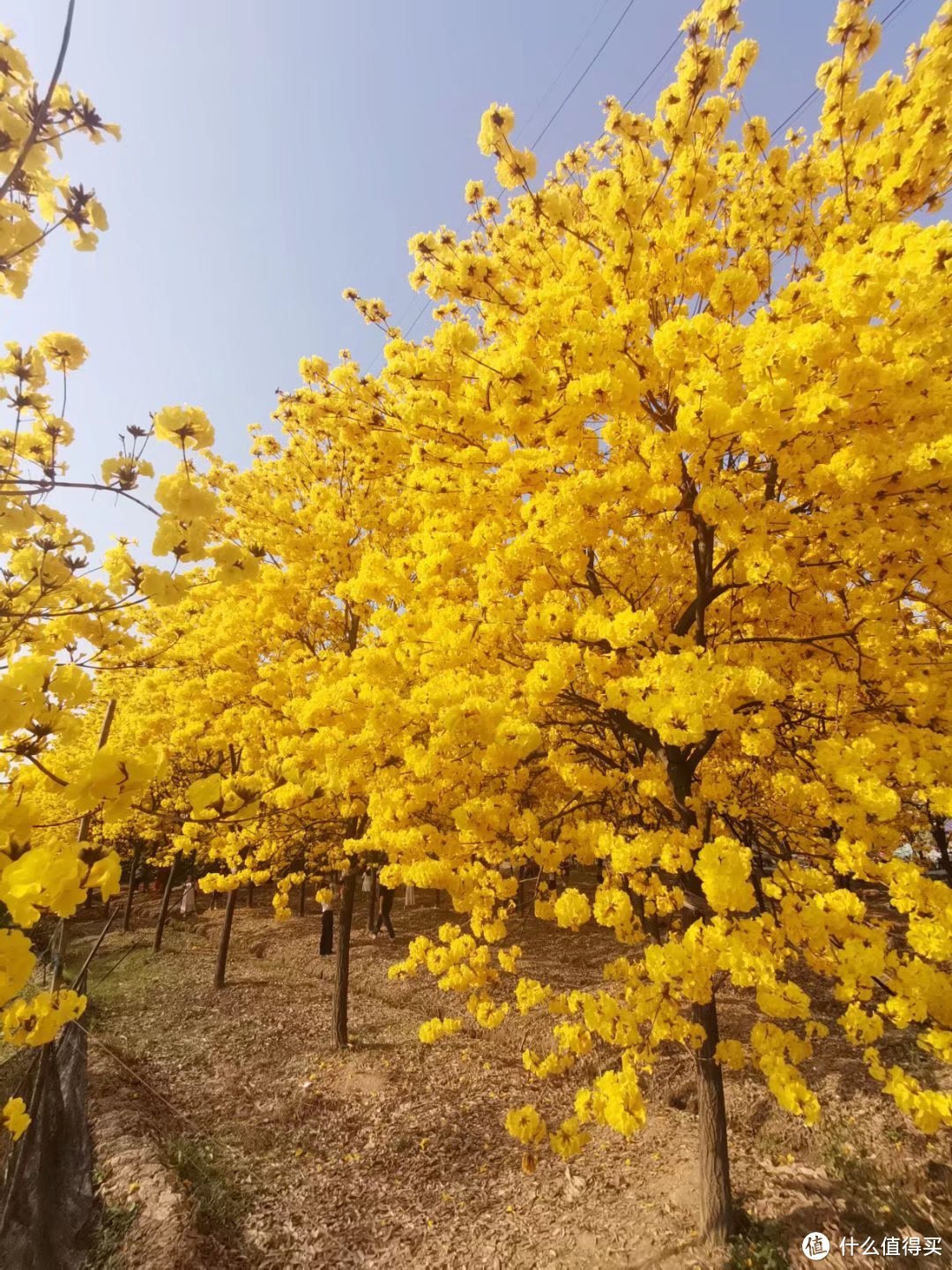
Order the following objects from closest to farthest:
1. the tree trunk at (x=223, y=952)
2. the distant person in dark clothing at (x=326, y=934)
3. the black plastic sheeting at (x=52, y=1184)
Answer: the black plastic sheeting at (x=52, y=1184) < the tree trunk at (x=223, y=952) < the distant person in dark clothing at (x=326, y=934)

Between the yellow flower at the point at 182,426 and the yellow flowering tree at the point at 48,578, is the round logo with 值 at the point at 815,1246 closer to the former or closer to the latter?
the yellow flowering tree at the point at 48,578

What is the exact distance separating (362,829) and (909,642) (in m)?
6.97

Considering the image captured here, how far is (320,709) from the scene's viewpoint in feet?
14.9

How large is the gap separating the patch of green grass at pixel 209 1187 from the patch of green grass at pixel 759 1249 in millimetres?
4392

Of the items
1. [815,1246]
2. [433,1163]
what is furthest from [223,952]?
[815,1246]

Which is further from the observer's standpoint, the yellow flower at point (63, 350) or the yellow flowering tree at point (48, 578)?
the yellow flower at point (63, 350)

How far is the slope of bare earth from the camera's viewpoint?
14.9ft

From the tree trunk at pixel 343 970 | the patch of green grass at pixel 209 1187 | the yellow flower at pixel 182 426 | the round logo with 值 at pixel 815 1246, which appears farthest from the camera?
the tree trunk at pixel 343 970

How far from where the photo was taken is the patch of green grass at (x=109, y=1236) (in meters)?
4.51

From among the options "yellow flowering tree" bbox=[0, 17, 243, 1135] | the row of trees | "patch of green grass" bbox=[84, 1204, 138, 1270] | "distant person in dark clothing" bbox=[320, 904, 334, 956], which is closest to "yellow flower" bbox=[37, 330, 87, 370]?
"yellow flowering tree" bbox=[0, 17, 243, 1135]

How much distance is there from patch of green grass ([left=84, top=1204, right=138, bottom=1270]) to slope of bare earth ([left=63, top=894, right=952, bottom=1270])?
2 centimetres

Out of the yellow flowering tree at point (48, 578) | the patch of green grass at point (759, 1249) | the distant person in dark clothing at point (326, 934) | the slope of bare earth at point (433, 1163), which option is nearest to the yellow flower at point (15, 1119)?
the yellow flowering tree at point (48, 578)

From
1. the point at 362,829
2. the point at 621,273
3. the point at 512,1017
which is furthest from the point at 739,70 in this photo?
the point at 512,1017

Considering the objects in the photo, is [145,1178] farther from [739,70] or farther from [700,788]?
[739,70]
